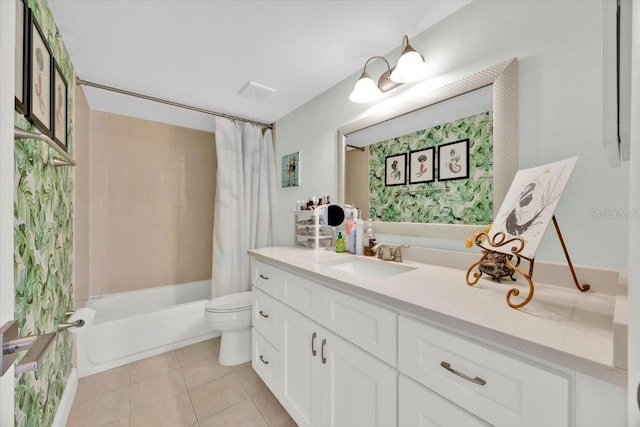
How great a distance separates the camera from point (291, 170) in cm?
240

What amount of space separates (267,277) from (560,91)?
1.61 m

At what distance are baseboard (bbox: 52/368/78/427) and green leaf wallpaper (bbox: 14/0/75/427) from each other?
0.05 metres

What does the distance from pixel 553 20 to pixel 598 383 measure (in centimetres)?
120

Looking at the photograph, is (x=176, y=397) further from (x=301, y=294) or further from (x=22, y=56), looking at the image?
(x=22, y=56)

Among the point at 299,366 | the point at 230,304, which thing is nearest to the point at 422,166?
the point at 299,366

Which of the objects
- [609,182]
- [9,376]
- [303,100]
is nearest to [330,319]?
[9,376]

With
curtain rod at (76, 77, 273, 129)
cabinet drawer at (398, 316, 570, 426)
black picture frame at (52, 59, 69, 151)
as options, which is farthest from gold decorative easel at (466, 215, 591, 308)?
curtain rod at (76, 77, 273, 129)

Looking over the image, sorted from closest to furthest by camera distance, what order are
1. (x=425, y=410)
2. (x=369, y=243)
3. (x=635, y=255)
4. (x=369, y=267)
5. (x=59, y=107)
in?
(x=635, y=255) < (x=425, y=410) < (x=59, y=107) < (x=369, y=267) < (x=369, y=243)

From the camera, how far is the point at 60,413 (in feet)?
4.36

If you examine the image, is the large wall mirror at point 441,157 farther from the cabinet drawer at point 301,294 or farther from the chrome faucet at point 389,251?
the cabinet drawer at point 301,294

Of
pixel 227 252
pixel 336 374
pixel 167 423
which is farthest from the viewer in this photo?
pixel 227 252

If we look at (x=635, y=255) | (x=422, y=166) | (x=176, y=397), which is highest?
(x=422, y=166)

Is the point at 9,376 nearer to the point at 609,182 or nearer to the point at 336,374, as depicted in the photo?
the point at 336,374

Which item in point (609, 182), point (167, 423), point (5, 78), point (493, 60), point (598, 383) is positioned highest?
point (493, 60)
